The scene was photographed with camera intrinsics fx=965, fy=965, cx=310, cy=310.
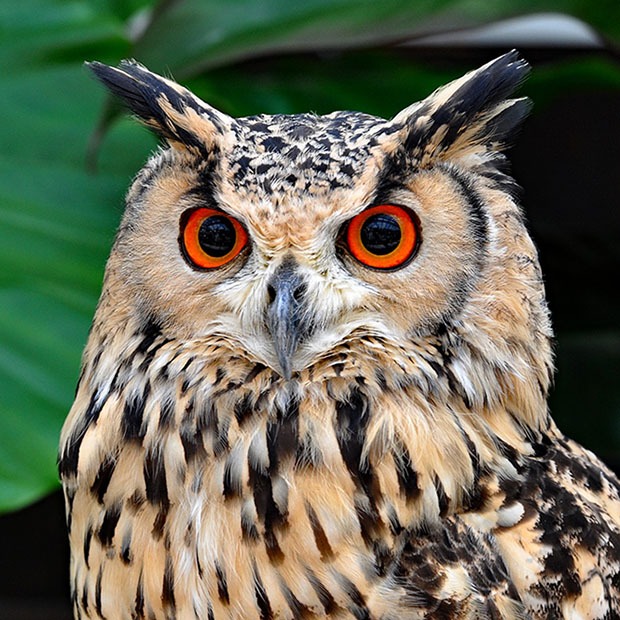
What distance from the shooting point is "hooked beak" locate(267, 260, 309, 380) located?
1.02 m

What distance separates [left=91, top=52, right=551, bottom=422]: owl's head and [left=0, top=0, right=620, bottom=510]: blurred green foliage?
36cm

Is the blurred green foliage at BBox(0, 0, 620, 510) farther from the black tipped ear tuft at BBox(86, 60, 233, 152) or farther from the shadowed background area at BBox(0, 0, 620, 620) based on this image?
the black tipped ear tuft at BBox(86, 60, 233, 152)

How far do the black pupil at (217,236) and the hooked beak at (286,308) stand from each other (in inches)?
2.8

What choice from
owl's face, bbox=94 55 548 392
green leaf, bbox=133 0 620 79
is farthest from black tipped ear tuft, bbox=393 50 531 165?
green leaf, bbox=133 0 620 79

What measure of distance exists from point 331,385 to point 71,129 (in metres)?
1.01

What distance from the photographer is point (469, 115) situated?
1.10 m

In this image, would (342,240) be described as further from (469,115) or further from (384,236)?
(469,115)

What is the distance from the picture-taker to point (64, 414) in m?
1.58

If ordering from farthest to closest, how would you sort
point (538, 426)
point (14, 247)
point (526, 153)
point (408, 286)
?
point (526, 153) → point (14, 247) → point (538, 426) → point (408, 286)

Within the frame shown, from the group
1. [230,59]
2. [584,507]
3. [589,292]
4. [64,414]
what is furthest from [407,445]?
[589,292]

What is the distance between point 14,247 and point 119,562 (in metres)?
0.76

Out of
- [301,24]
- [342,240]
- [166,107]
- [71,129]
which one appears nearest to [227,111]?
[301,24]

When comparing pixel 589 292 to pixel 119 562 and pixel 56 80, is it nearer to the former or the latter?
pixel 56 80

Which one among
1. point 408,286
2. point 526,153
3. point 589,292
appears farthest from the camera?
point 526,153
